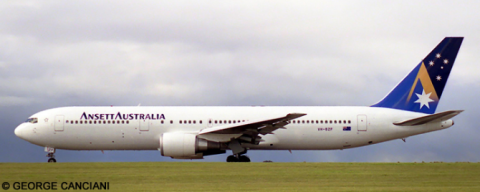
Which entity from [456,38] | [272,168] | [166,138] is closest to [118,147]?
[166,138]

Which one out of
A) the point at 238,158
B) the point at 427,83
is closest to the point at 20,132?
the point at 238,158

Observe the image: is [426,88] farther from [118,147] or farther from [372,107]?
[118,147]

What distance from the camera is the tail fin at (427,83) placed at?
93.2 feet

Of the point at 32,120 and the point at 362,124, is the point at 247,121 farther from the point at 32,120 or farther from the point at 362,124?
the point at 32,120

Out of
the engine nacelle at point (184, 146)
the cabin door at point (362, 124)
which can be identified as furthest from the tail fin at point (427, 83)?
the engine nacelle at point (184, 146)

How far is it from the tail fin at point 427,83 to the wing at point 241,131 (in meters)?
6.93

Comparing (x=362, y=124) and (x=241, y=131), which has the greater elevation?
(x=362, y=124)

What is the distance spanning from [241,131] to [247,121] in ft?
5.12

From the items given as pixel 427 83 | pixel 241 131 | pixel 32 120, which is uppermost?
pixel 427 83

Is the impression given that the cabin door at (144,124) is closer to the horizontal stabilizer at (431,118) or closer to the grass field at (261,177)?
the grass field at (261,177)

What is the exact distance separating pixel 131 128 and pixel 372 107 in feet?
42.8

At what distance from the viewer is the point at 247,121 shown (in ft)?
88.9

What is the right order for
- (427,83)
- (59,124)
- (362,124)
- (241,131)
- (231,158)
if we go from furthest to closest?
(427,83) < (59,124) < (362,124) < (231,158) < (241,131)

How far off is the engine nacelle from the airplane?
3.51 feet
